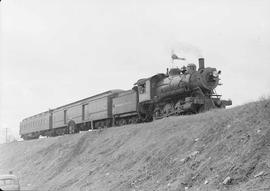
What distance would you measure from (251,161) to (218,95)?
44.1ft

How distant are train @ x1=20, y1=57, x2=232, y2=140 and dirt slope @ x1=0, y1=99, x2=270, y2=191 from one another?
3123mm

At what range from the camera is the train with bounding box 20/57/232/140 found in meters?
22.1

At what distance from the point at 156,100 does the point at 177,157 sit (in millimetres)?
11044

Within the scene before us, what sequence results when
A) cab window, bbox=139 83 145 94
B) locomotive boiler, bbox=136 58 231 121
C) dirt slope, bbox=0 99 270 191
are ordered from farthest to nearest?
cab window, bbox=139 83 145 94
locomotive boiler, bbox=136 58 231 121
dirt slope, bbox=0 99 270 191

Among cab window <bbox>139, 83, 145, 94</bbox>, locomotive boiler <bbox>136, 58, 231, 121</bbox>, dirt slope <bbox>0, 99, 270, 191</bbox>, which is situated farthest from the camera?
cab window <bbox>139, 83, 145, 94</bbox>

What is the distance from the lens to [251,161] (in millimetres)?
10312

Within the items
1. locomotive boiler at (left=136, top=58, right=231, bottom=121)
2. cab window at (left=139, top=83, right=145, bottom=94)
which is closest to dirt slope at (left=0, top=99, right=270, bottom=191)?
locomotive boiler at (left=136, top=58, right=231, bottom=121)

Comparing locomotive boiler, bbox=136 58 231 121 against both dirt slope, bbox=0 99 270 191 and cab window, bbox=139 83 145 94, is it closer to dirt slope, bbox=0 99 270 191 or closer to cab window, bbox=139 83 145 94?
cab window, bbox=139 83 145 94

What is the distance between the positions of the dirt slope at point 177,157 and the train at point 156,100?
312 centimetres

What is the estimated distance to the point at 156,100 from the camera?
24.2m

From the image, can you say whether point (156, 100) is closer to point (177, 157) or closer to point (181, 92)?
point (181, 92)

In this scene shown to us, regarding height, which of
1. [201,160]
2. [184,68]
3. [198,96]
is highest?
[184,68]

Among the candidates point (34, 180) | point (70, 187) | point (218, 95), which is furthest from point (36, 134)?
point (70, 187)

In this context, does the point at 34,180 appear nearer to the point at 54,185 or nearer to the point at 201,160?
the point at 54,185
